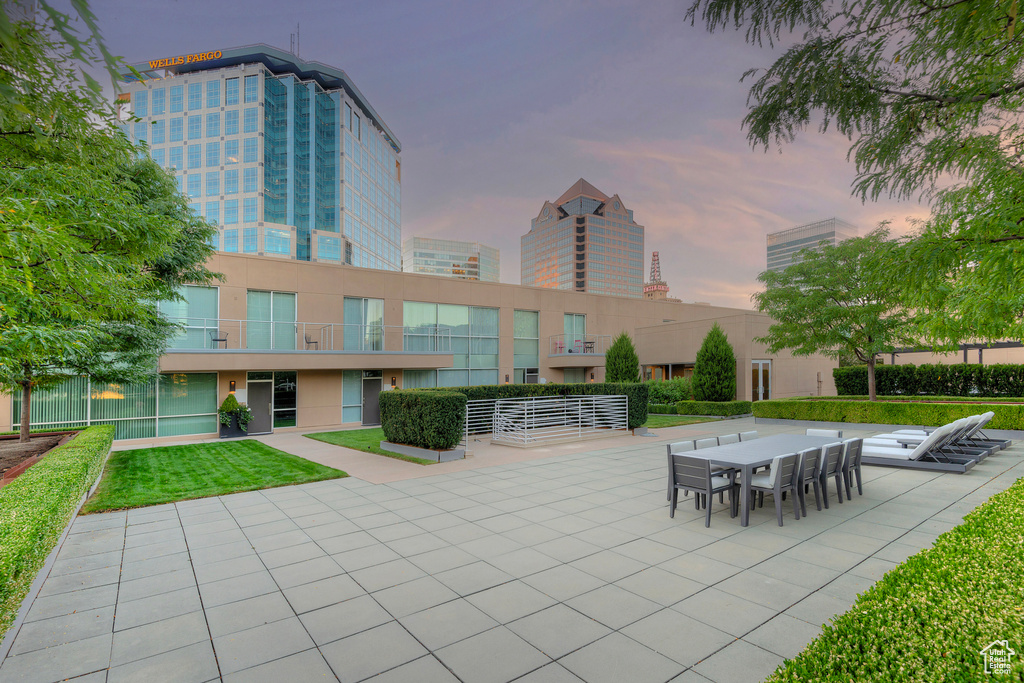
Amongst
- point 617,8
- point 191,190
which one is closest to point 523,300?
point 617,8

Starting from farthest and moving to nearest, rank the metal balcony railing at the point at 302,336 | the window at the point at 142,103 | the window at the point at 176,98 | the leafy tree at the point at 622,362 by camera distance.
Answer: the window at the point at 176,98
the window at the point at 142,103
the leafy tree at the point at 622,362
the metal balcony railing at the point at 302,336

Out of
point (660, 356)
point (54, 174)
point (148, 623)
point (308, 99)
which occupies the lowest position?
point (148, 623)

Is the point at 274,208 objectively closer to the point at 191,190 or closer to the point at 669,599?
the point at 191,190

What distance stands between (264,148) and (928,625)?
74494 millimetres

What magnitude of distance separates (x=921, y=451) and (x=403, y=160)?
103969 mm

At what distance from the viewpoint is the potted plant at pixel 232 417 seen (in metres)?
16.2

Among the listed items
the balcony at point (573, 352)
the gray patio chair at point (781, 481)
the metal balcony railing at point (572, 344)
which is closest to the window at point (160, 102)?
the metal balcony railing at point (572, 344)

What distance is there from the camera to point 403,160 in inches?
3976

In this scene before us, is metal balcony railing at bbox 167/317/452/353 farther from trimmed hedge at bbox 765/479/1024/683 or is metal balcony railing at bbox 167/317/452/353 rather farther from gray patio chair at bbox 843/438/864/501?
trimmed hedge at bbox 765/479/1024/683

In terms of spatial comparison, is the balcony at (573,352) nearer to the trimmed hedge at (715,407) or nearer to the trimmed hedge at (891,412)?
the trimmed hedge at (715,407)

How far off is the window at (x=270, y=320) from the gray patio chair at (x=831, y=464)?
1601cm

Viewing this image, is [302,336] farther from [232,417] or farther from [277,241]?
[277,241]

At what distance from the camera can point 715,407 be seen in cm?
2088

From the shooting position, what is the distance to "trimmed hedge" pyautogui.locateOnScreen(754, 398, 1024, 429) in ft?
44.7
